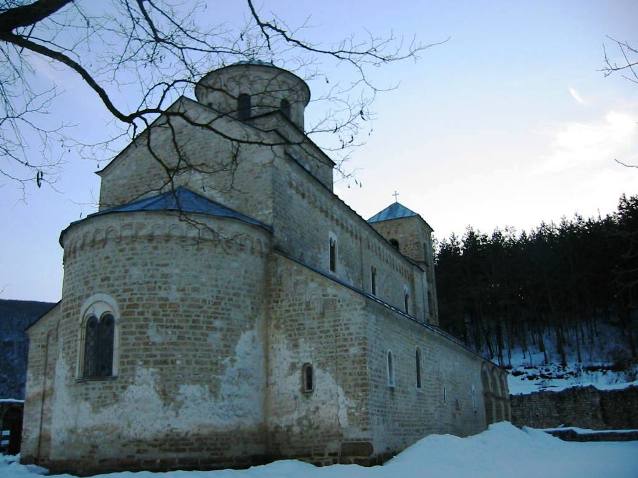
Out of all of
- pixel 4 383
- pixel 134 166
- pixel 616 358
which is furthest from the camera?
pixel 616 358

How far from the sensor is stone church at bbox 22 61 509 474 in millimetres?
12508

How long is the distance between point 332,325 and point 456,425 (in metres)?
9.13

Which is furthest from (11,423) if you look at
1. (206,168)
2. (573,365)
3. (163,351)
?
(573,365)

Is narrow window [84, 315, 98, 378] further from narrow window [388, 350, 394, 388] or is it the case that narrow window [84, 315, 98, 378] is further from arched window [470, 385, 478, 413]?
arched window [470, 385, 478, 413]

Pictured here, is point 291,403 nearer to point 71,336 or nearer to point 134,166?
point 71,336

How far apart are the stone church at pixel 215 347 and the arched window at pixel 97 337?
0.10 ft

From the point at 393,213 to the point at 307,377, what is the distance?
19811mm

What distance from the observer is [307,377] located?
14.0 m

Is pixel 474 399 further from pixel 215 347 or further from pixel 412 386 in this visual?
pixel 215 347

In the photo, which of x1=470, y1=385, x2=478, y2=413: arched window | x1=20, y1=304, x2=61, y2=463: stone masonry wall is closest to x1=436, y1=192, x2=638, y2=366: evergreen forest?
x1=470, y1=385, x2=478, y2=413: arched window

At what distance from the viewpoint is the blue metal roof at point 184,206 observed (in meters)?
13.9

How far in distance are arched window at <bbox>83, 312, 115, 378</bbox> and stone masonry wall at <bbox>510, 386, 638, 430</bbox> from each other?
2646 centimetres

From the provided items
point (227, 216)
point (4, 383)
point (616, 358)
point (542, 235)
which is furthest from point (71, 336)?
point (542, 235)

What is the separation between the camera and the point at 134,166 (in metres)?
18.5
